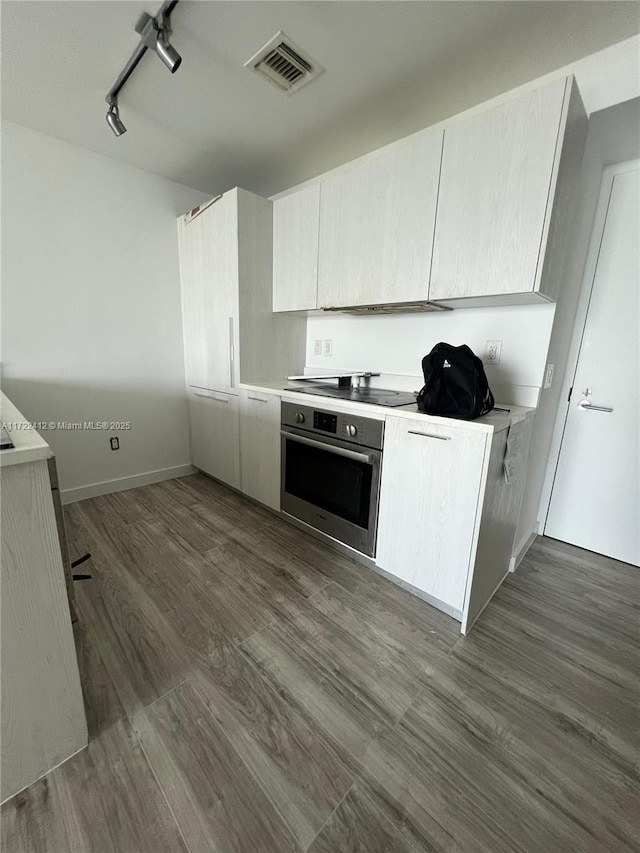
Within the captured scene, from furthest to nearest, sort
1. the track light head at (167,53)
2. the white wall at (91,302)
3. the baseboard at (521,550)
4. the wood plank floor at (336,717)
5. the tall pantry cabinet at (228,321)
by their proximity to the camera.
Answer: the tall pantry cabinet at (228,321) → the white wall at (91,302) → the baseboard at (521,550) → the track light head at (167,53) → the wood plank floor at (336,717)

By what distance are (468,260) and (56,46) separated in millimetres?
2053

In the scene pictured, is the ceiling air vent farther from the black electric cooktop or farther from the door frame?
the door frame

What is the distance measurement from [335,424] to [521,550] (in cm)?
140

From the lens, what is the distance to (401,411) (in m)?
1.57

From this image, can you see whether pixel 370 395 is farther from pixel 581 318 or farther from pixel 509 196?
pixel 581 318

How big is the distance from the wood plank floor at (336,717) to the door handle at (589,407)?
0.96 metres

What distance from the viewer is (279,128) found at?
6.62 ft

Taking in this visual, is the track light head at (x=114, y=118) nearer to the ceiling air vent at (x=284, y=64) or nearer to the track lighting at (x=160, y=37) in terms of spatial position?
the track lighting at (x=160, y=37)

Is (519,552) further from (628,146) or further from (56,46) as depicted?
(56,46)

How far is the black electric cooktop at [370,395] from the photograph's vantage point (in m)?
1.80

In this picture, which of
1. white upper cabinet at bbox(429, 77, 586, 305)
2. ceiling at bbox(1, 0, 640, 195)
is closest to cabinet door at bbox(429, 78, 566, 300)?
white upper cabinet at bbox(429, 77, 586, 305)

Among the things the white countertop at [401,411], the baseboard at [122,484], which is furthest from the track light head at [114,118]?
the baseboard at [122,484]

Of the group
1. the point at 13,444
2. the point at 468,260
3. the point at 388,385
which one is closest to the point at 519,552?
the point at 388,385

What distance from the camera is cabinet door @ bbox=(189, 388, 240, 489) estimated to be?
8.66ft
